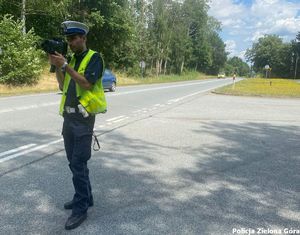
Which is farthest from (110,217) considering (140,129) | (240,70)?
(240,70)

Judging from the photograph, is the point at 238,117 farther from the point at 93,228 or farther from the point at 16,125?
the point at 93,228

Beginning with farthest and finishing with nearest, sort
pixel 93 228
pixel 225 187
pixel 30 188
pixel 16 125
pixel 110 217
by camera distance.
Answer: pixel 16 125
pixel 225 187
pixel 30 188
pixel 110 217
pixel 93 228

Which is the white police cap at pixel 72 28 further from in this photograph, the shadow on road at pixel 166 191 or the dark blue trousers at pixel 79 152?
the shadow on road at pixel 166 191

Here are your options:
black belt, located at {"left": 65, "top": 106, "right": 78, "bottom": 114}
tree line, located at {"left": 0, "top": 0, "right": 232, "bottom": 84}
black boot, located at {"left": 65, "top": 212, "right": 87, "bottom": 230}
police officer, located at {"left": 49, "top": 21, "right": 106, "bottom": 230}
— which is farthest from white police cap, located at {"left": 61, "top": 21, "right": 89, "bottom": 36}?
tree line, located at {"left": 0, "top": 0, "right": 232, "bottom": 84}

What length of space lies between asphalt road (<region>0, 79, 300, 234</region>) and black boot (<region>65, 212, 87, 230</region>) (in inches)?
2.4

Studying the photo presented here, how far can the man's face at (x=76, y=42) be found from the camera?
3.58m

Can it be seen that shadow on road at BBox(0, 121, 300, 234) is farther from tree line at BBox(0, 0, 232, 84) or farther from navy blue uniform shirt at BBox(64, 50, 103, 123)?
tree line at BBox(0, 0, 232, 84)

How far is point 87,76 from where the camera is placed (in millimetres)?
3463

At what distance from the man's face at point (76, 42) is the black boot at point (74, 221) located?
1.58 meters

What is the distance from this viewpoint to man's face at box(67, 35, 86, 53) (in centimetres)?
358

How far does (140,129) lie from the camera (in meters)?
9.27

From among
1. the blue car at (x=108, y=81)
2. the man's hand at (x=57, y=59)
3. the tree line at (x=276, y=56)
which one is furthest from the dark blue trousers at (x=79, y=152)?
the tree line at (x=276, y=56)

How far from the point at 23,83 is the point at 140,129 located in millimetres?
16441

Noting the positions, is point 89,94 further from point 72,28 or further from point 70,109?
point 72,28
